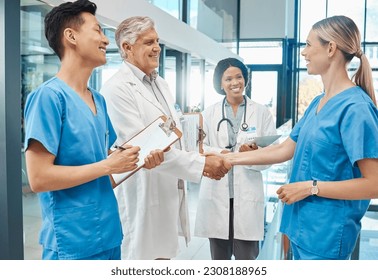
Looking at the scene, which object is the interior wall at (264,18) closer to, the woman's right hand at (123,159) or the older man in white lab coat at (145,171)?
the older man in white lab coat at (145,171)

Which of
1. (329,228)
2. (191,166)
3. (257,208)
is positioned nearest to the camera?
(329,228)

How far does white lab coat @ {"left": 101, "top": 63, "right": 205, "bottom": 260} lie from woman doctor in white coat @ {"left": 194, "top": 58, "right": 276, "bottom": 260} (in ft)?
1.13

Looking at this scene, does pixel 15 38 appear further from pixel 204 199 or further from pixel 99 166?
pixel 204 199

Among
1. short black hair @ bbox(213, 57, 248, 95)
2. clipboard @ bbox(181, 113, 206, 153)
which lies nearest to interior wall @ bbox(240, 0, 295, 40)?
short black hair @ bbox(213, 57, 248, 95)

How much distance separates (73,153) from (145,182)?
57cm

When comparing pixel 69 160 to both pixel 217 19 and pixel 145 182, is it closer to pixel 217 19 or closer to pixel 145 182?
pixel 145 182

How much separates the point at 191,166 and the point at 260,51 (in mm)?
5836

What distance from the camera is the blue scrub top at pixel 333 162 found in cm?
103

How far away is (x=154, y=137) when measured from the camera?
3.87 ft

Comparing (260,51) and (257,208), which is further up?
(260,51)

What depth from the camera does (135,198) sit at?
5.14 feet

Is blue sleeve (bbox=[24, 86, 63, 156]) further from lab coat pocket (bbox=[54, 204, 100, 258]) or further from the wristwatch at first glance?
the wristwatch

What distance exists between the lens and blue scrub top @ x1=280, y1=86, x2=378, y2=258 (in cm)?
103
